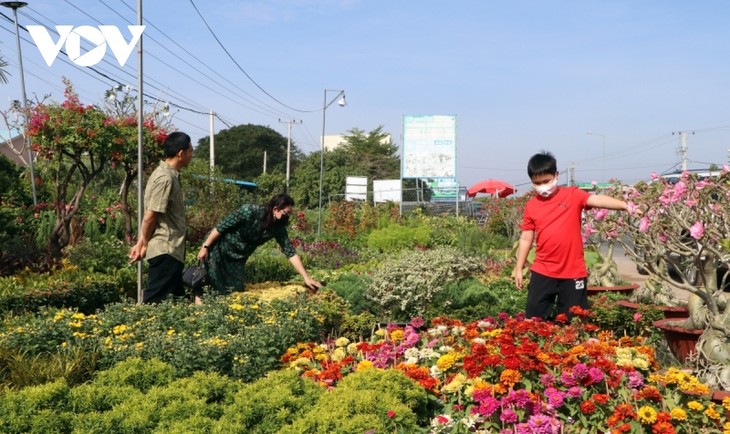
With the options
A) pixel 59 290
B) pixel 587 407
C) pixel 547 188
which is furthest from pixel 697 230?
pixel 59 290

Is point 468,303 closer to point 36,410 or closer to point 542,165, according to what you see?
point 542,165

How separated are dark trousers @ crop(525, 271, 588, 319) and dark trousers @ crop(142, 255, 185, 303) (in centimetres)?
278

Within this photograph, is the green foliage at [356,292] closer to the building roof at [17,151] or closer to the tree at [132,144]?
the tree at [132,144]

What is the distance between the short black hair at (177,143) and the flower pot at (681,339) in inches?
151

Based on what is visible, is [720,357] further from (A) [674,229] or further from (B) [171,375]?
(B) [171,375]

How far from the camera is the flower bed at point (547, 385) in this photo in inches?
131

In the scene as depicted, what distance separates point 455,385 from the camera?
372 centimetres

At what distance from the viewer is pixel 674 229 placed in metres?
4.76

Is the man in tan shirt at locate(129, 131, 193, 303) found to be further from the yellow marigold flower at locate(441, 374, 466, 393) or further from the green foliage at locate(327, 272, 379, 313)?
the yellow marigold flower at locate(441, 374, 466, 393)

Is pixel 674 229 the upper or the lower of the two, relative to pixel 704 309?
upper

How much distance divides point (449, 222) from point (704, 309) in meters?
16.3

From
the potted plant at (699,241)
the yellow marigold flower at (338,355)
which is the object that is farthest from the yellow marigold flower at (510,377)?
the potted plant at (699,241)

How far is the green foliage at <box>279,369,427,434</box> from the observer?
312 centimetres

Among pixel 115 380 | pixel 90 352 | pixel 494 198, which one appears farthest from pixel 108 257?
pixel 494 198
